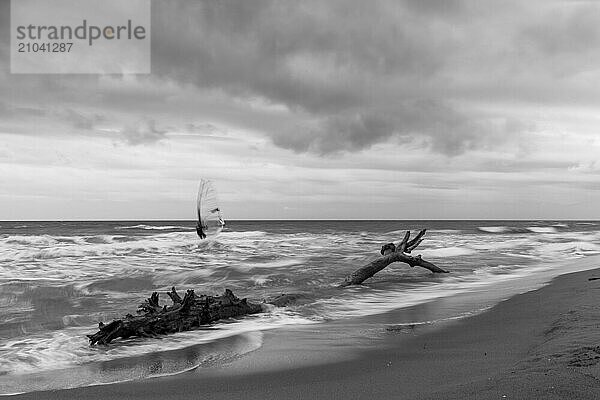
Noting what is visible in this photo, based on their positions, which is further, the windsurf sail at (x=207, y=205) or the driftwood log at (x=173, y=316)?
the windsurf sail at (x=207, y=205)

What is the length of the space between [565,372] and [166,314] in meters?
5.22

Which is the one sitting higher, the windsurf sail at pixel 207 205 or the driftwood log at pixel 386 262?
the windsurf sail at pixel 207 205

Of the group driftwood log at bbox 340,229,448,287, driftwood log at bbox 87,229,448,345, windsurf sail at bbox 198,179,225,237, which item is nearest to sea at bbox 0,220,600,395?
driftwood log at bbox 87,229,448,345

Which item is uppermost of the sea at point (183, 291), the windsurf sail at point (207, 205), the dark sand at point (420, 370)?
the windsurf sail at point (207, 205)

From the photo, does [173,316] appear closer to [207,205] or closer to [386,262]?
[386,262]

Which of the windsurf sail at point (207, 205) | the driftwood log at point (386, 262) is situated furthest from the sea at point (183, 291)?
the windsurf sail at point (207, 205)

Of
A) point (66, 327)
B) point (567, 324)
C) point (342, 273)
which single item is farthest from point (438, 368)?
point (342, 273)

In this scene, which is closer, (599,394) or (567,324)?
(599,394)

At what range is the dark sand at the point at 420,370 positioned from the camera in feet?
12.7

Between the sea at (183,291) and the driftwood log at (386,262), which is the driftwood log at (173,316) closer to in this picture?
the sea at (183,291)

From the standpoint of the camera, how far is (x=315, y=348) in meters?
6.18

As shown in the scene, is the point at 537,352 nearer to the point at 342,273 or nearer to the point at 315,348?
the point at 315,348

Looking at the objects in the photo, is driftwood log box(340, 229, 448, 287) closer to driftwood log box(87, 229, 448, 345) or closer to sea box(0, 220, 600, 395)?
sea box(0, 220, 600, 395)

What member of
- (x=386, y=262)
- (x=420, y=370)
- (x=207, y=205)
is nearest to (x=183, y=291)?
(x=207, y=205)
